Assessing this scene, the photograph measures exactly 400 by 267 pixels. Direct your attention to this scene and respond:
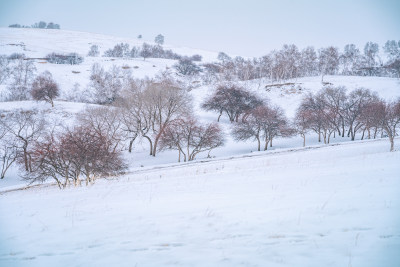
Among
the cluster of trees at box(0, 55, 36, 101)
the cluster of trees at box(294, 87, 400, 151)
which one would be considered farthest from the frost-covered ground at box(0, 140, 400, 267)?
the cluster of trees at box(0, 55, 36, 101)

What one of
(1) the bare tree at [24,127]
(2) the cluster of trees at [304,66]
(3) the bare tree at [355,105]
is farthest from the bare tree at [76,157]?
(2) the cluster of trees at [304,66]

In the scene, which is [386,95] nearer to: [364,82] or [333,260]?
[364,82]

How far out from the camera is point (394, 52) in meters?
120

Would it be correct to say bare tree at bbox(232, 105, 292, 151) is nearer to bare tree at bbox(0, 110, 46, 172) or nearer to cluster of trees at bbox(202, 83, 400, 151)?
cluster of trees at bbox(202, 83, 400, 151)

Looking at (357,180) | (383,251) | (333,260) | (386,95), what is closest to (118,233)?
(333,260)

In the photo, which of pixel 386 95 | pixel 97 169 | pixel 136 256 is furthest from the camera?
pixel 386 95

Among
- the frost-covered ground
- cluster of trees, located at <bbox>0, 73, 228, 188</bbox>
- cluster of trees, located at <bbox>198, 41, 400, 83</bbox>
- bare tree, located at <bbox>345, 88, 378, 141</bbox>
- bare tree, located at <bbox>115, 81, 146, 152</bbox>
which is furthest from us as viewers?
cluster of trees, located at <bbox>198, 41, 400, 83</bbox>

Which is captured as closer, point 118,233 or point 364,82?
point 118,233

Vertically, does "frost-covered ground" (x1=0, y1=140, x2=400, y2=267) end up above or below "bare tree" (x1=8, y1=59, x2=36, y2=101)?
below

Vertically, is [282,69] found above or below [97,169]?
above

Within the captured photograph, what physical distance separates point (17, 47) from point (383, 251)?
17972cm

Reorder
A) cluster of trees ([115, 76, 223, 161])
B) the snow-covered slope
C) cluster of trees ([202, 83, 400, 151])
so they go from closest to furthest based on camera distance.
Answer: cluster of trees ([115, 76, 223, 161])
cluster of trees ([202, 83, 400, 151])
the snow-covered slope

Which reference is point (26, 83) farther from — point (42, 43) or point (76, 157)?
point (42, 43)

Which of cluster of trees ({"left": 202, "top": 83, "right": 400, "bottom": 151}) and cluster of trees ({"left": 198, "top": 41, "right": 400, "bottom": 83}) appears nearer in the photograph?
cluster of trees ({"left": 202, "top": 83, "right": 400, "bottom": 151})
